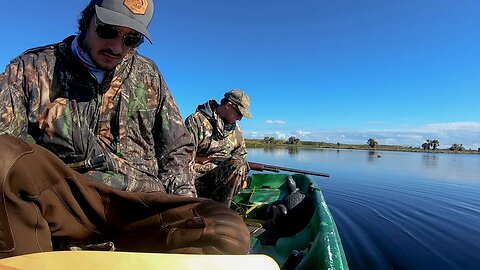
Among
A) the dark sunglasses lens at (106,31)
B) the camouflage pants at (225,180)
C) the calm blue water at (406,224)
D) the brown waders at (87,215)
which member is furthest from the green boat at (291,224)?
the dark sunglasses lens at (106,31)

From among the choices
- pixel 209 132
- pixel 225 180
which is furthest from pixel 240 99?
pixel 225 180

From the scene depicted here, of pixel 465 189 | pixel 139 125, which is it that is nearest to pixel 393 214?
pixel 465 189

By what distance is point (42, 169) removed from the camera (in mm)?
1904

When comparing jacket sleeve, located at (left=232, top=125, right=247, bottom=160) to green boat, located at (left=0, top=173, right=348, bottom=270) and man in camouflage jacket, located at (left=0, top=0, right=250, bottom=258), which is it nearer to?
green boat, located at (left=0, top=173, right=348, bottom=270)

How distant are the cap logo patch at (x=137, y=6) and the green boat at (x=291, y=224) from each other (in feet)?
7.43

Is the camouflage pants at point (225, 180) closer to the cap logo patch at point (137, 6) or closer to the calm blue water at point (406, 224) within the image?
the calm blue water at point (406, 224)

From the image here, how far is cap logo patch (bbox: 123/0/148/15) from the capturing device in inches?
104

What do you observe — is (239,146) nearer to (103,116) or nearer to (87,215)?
(103,116)

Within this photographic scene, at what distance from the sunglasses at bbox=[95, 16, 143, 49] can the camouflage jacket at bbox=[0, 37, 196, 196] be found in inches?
11.2

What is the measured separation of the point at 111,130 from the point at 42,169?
104 centimetres

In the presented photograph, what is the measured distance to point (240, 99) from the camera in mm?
7070

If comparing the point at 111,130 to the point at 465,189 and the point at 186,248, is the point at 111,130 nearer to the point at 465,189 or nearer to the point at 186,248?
the point at 186,248

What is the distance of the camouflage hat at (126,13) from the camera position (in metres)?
2.55

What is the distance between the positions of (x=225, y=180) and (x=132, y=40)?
3.53 metres
